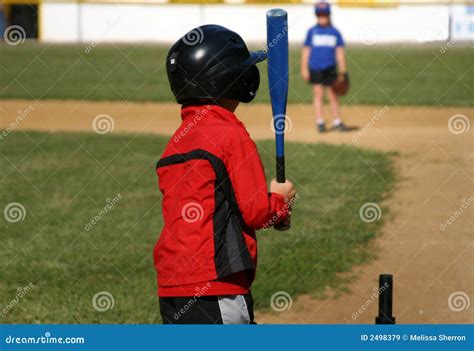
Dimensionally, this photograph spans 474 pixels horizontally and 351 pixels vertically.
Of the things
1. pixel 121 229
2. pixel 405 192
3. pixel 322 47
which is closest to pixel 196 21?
pixel 322 47

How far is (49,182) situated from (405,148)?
14.5ft

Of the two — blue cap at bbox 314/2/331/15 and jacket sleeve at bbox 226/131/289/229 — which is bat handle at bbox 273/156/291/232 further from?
blue cap at bbox 314/2/331/15

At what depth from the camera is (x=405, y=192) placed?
10000mm

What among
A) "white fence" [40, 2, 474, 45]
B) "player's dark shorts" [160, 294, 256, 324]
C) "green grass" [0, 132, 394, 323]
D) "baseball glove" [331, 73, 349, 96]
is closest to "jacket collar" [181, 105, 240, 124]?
"player's dark shorts" [160, 294, 256, 324]

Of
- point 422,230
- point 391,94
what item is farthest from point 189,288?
point 391,94

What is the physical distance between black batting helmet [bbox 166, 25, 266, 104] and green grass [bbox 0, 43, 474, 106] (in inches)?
522

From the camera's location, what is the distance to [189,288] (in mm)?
3887

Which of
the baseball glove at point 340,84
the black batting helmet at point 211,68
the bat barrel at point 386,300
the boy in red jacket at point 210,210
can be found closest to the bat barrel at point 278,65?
the black batting helmet at point 211,68

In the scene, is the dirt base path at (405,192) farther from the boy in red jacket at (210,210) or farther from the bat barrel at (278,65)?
the boy in red jacket at (210,210)

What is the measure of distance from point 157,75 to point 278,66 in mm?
18689

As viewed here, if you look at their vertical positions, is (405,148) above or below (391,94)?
below

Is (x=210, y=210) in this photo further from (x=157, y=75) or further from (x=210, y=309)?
(x=157, y=75)

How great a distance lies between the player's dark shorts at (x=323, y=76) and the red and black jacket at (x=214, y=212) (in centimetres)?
1086

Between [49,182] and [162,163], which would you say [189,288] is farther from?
[49,182]
